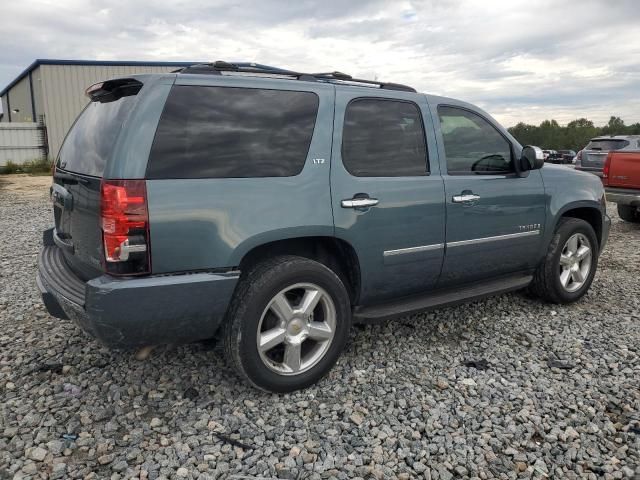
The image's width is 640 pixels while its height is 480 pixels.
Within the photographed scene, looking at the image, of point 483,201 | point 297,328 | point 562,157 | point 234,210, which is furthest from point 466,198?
point 562,157

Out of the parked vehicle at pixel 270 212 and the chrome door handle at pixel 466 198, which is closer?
the parked vehicle at pixel 270 212

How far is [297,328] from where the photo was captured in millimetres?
3066

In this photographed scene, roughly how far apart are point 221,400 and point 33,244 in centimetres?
556

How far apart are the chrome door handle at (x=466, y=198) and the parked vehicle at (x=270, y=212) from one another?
0.04 feet

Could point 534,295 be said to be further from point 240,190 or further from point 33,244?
point 33,244

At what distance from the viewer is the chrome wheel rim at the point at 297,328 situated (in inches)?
118

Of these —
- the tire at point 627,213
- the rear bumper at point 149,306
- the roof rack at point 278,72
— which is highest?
the roof rack at point 278,72

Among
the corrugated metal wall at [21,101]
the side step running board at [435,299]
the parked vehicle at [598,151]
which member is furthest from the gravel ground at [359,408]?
the corrugated metal wall at [21,101]

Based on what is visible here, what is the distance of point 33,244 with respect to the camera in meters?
7.32

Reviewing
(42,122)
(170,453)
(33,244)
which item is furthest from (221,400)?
(42,122)

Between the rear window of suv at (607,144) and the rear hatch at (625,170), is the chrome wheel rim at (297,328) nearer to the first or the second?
the rear hatch at (625,170)

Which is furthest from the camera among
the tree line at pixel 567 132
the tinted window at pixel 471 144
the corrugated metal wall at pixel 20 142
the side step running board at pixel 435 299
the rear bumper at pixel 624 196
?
the tree line at pixel 567 132

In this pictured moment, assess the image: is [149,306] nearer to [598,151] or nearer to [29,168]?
[598,151]

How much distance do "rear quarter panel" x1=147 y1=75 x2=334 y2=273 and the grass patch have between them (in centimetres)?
2144
